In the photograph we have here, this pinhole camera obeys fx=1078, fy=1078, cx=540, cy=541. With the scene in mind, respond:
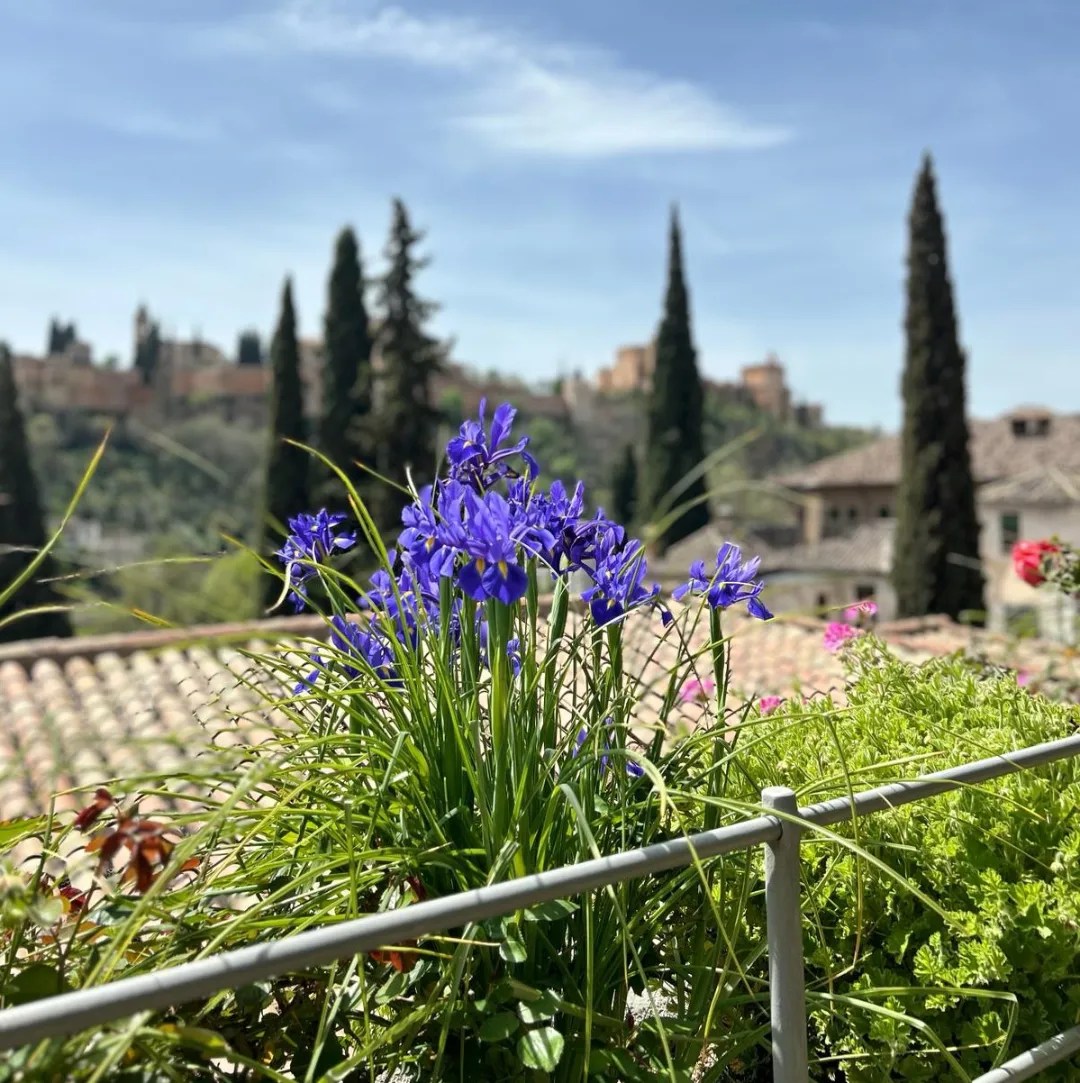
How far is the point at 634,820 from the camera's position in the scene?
1.37 metres

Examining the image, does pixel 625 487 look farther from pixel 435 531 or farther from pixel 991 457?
pixel 435 531

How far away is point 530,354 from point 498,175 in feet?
87.3

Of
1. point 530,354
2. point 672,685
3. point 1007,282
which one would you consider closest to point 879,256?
point 1007,282

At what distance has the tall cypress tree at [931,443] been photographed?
22359 millimetres

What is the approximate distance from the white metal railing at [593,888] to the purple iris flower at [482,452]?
604mm

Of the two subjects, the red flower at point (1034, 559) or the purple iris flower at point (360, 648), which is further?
the red flower at point (1034, 559)

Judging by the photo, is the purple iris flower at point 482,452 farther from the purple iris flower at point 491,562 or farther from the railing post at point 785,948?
the railing post at point 785,948

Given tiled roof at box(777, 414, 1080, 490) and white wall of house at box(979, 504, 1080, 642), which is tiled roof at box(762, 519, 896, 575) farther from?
tiled roof at box(777, 414, 1080, 490)

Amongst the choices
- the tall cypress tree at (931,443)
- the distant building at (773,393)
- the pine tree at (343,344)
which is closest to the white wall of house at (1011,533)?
the tall cypress tree at (931,443)

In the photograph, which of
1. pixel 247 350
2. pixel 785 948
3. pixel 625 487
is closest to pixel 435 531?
pixel 785 948

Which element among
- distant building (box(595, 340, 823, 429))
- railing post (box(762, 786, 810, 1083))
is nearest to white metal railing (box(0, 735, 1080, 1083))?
railing post (box(762, 786, 810, 1083))

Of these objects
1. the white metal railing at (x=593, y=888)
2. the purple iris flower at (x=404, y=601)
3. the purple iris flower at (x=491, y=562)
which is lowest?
the white metal railing at (x=593, y=888)

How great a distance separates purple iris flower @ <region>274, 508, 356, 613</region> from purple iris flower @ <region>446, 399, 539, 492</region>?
0.24 m

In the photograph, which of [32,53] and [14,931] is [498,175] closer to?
[32,53]
